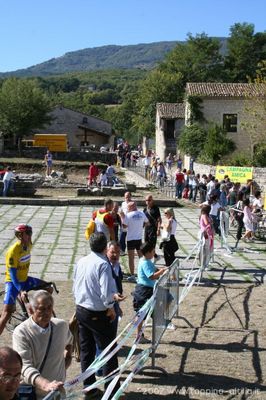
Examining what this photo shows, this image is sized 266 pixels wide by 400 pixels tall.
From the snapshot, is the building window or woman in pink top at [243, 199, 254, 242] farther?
the building window

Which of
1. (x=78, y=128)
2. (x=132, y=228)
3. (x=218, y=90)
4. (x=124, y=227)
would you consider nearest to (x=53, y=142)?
(x=78, y=128)

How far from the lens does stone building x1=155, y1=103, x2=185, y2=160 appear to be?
177ft

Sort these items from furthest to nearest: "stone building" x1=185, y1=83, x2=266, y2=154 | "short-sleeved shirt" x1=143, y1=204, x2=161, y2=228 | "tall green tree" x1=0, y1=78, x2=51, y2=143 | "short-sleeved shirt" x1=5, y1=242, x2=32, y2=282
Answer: "tall green tree" x1=0, y1=78, x2=51, y2=143, "stone building" x1=185, y1=83, x2=266, y2=154, "short-sleeved shirt" x1=143, y1=204, x2=161, y2=228, "short-sleeved shirt" x1=5, y1=242, x2=32, y2=282

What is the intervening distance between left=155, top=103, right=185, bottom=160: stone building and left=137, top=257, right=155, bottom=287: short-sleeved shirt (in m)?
46.7

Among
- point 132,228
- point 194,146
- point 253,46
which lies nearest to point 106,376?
point 132,228

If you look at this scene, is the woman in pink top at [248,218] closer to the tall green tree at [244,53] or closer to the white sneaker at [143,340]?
the white sneaker at [143,340]

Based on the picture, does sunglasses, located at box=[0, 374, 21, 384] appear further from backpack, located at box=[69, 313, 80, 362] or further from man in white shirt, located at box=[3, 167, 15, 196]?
man in white shirt, located at box=[3, 167, 15, 196]

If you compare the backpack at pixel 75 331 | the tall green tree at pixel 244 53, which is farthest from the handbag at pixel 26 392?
the tall green tree at pixel 244 53

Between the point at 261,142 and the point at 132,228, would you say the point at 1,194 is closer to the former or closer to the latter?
the point at 132,228

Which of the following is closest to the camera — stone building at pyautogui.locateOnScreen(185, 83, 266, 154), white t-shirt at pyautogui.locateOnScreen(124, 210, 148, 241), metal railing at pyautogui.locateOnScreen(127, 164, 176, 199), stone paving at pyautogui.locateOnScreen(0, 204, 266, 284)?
white t-shirt at pyautogui.locateOnScreen(124, 210, 148, 241)

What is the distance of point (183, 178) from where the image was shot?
25219mm

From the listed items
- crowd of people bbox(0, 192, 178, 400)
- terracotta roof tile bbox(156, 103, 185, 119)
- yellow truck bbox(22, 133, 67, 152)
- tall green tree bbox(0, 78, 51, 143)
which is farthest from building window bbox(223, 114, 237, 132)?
crowd of people bbox(0, 192, 178, 400)

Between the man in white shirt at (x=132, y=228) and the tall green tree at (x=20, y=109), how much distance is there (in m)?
41.8

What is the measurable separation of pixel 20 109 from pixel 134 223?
1666 inches
